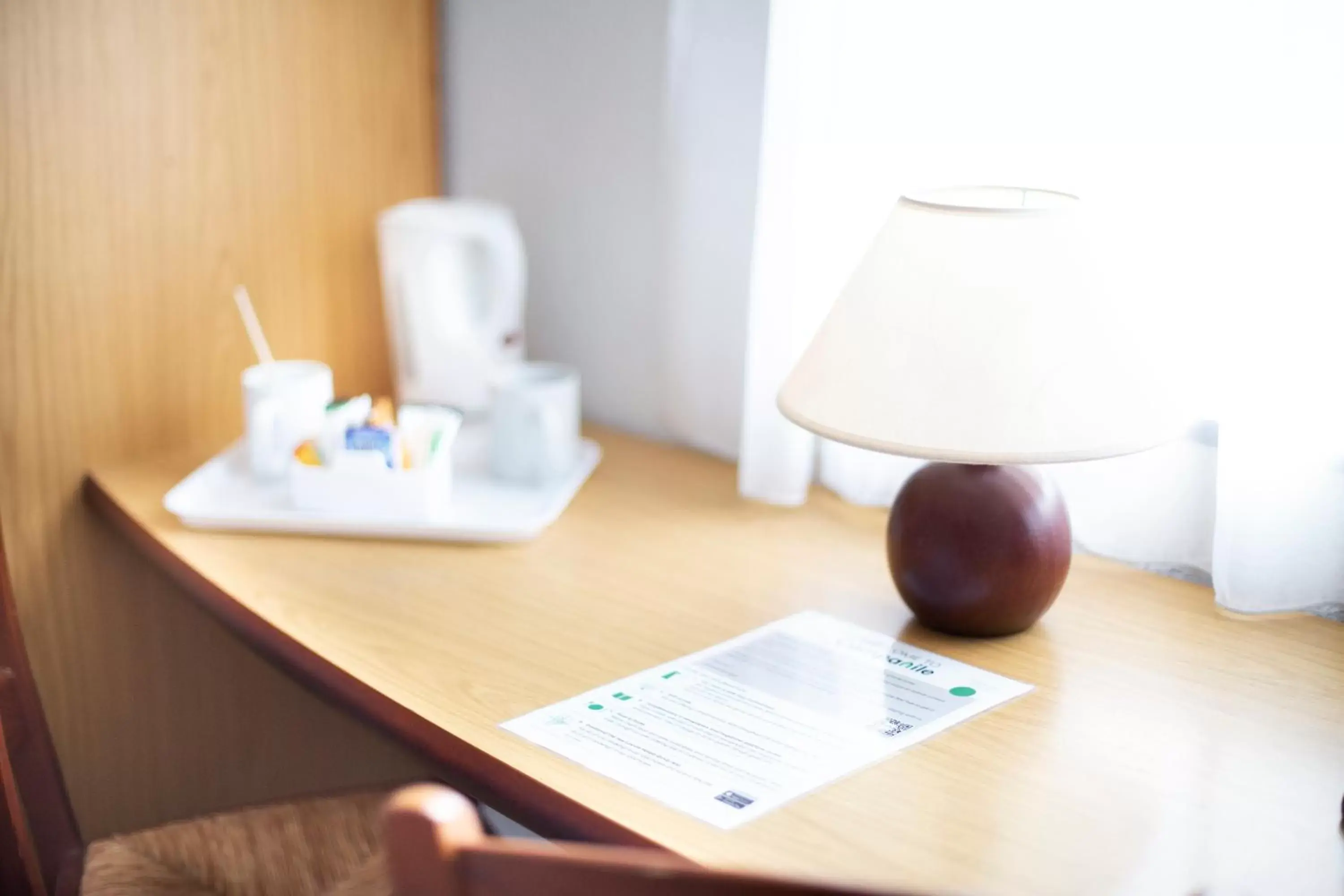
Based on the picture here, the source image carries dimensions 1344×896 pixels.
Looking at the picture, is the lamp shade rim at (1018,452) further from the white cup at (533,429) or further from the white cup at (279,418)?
the white cup at (279,418)

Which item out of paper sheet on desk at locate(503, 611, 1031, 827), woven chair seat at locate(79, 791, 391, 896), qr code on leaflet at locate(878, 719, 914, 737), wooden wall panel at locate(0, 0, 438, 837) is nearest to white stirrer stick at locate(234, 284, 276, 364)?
wooden wall panel at locate(0, 0, 438, 837)

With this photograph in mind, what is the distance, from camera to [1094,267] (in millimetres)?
969

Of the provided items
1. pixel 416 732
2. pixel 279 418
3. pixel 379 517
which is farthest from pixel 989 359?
pixel 279 418

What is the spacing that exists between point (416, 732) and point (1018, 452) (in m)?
0.47

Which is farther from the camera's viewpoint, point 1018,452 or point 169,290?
point 169,290

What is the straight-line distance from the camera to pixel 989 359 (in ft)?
3.13

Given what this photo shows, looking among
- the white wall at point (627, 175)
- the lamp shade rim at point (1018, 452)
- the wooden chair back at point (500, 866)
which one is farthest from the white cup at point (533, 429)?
the wooden chair back at point (500, 866)

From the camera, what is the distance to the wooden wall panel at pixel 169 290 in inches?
52.8

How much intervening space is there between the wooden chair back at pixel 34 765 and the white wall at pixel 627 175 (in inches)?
28.6

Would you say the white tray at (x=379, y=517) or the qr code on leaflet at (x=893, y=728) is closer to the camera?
the qr code on leaflet at (x=893, y=728)

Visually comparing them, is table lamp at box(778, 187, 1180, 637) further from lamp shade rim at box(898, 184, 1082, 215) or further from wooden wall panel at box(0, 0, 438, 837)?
wooden wall panel at box(0, 0, 438, 837)

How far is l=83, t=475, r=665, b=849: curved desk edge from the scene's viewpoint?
83 centimetres

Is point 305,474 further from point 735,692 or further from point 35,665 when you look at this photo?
point 735,692

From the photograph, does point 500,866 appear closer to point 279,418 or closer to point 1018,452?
point 1018,452
